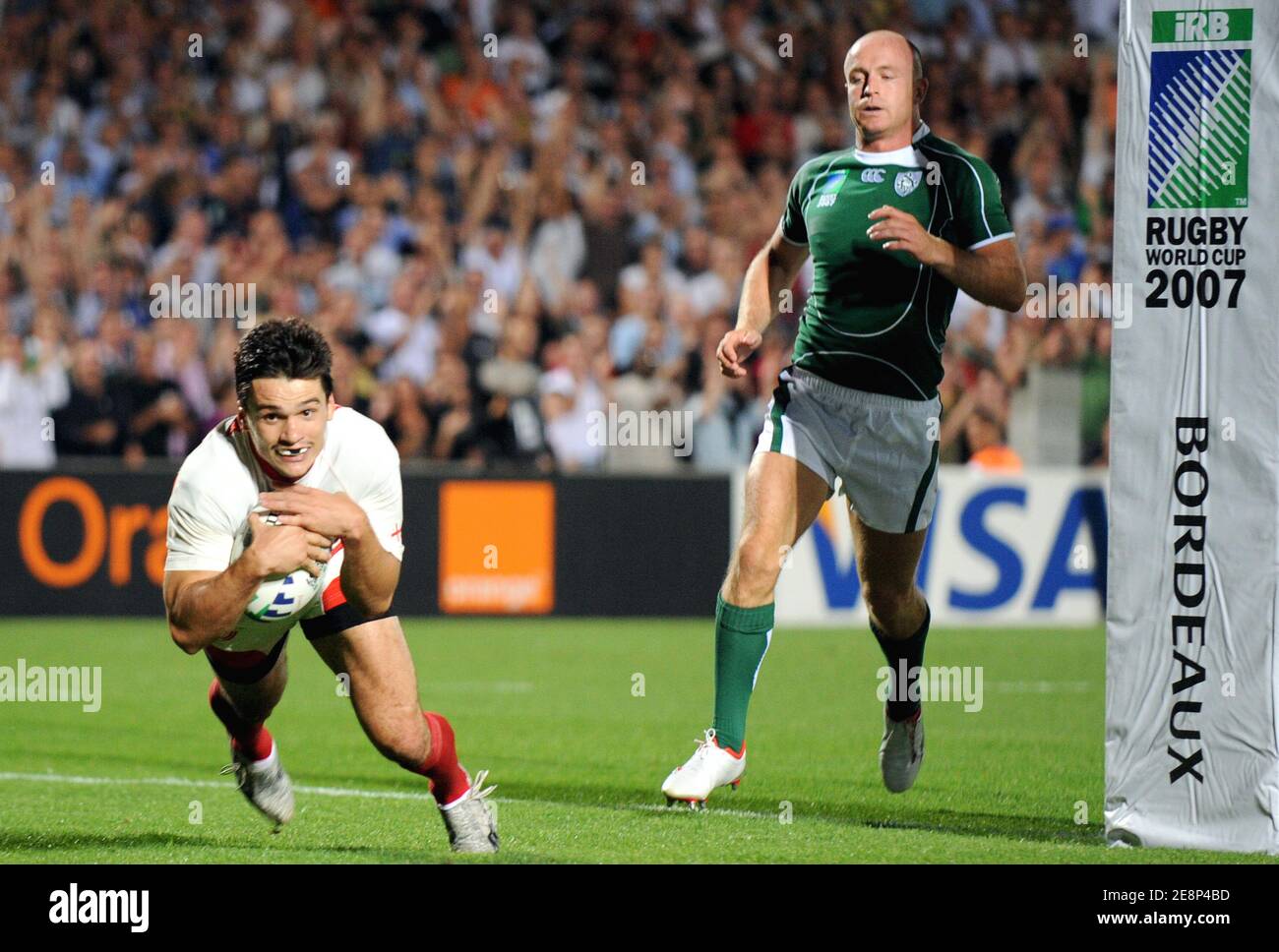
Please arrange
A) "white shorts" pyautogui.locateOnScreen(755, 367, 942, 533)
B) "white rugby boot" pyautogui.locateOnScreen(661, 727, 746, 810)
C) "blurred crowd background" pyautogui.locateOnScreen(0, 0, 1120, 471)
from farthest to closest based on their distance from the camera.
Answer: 1. "blurred crowd background" pyautogui.locateOnScreen(0, 0, 1120, 471)
2. "white shorts" pyautogui.locateOnScreen(755, 367, 942, 533)
3. "white rugby boot" pyautogui.locateOnScreen(661, 727, 746, 810)

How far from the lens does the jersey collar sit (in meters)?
6.64

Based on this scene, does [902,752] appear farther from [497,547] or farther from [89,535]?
[89,535]

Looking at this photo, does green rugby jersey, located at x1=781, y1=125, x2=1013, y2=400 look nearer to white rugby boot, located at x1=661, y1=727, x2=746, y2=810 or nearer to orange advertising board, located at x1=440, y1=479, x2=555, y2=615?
white rugby boot, located at x1=661, y1=727, x2=746, y2=810

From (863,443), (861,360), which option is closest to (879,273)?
(861,360)

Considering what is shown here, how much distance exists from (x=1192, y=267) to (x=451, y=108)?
12954 millimetres

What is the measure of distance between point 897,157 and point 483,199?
10969mm

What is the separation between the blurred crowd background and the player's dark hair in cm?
942

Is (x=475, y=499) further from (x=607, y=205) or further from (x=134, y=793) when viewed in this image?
(x=134, y=793)

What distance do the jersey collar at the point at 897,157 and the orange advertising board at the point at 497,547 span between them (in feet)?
27.6

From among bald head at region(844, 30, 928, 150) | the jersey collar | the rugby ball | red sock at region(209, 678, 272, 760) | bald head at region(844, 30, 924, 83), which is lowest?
red sock at region(209, 678, 272, 760)

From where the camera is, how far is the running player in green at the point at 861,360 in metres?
6.49

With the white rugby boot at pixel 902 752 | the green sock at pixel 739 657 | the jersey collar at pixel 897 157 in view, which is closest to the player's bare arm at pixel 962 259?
the jersey collar at pixel 897 157

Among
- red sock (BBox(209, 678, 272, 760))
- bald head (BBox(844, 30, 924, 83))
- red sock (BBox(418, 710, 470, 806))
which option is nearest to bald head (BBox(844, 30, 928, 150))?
bald head (BBox(844, 30, 924, 83))
